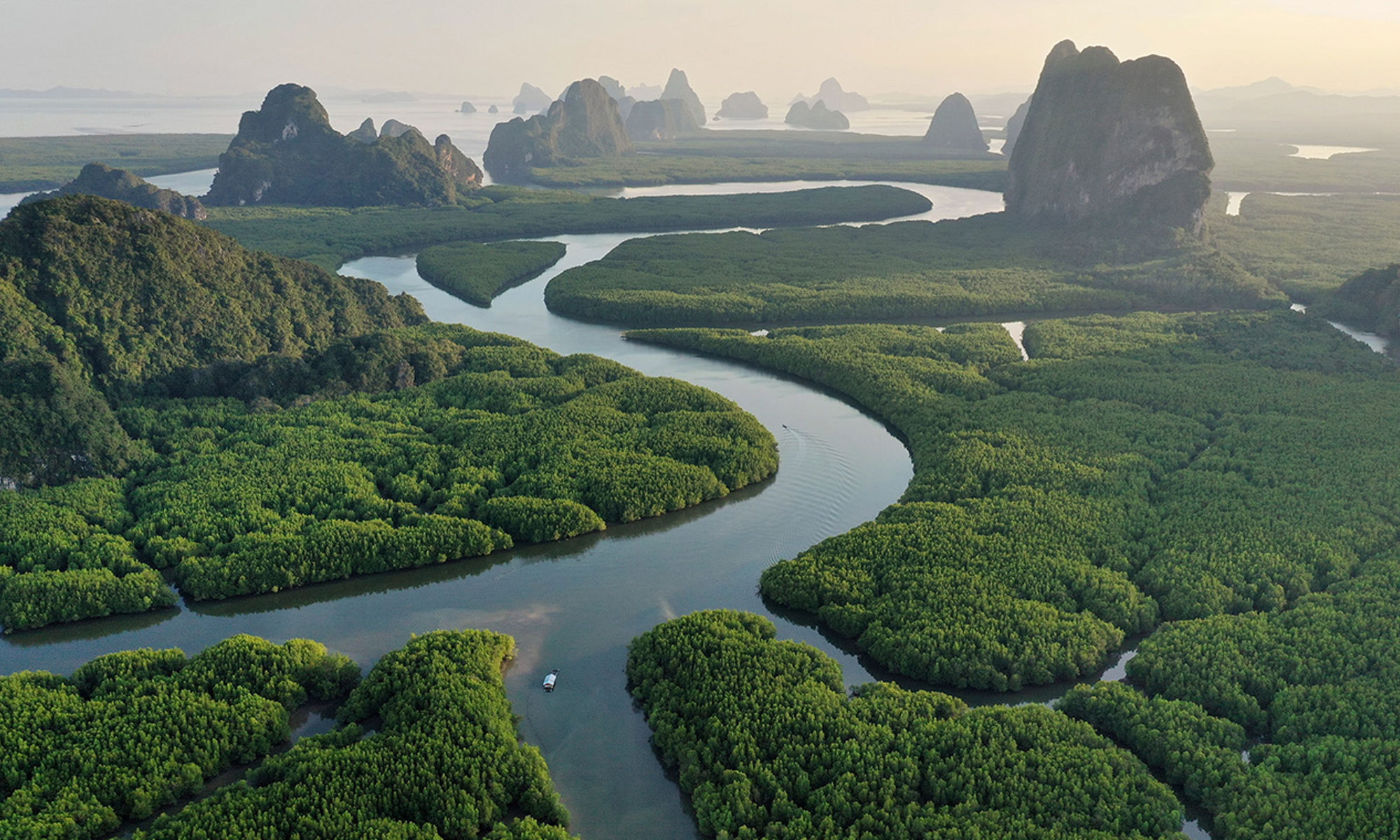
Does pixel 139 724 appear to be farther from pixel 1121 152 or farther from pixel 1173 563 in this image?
pixel 1121 152

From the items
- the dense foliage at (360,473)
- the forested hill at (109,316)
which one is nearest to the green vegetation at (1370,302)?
the dense foliage at (360,473)

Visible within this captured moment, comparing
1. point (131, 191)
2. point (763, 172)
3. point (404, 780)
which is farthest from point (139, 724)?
point (763, 172)

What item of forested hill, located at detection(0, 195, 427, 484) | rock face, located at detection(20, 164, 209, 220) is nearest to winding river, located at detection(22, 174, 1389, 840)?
forested hill, located at detection(0, 195, 427, 484)

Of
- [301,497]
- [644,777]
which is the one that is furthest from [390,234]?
[644,777]

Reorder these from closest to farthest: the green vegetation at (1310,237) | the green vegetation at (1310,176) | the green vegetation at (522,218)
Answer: the green vegetation at (1310,237)
the green vegetation at (522,218)
the green vegetation at (1310,176)

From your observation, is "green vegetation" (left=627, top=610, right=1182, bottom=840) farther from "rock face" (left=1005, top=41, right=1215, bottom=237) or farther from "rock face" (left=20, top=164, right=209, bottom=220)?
"rock face" (left=20, top=164, right=209, bottom=220)

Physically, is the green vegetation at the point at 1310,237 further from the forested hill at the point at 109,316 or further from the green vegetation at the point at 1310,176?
the forested hill at the point at 109,316
